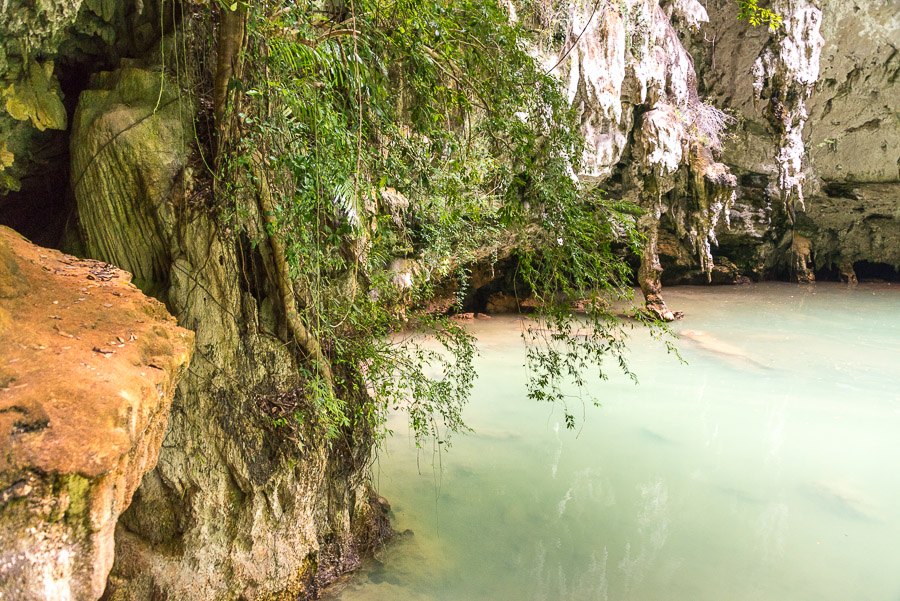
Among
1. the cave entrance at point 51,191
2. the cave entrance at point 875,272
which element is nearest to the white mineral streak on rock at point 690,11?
the cave entrance at point 51,191

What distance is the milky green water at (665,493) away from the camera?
11.4 feet

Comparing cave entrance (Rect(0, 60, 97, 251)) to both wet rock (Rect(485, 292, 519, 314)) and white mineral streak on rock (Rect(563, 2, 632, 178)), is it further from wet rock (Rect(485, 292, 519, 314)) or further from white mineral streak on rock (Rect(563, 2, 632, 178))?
wet rock (Rect(485, 292, 519, 314))

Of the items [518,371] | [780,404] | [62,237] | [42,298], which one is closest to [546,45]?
[518,371]

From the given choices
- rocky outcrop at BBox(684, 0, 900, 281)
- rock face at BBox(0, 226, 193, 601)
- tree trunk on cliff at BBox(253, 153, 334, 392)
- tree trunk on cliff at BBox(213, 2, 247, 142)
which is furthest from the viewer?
rocky outcrop at BBox(684, 0, 900, 281)

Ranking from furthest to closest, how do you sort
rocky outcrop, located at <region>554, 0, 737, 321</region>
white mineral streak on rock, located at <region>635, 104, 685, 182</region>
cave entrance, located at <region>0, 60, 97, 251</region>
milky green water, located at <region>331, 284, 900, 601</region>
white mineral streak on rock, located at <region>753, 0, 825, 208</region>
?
white mineral streak on rock, located at <region>753, 0, 825, 208</region> < white mineral streak on rock, located at <region>635, 104, 685, 182</region> < rocky outcrop, located at <region>554, 0, 737, 321</region> < milky green water, located at <region>331, 284, 900, 601</region> < cave entrance, located at <region>0, 60, 97, 251</region>

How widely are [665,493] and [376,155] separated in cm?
362

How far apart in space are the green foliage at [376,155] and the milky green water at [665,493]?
3.39ft

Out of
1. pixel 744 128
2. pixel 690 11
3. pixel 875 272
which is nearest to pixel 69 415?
pixel 690 11

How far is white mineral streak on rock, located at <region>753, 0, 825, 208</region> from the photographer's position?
8.97 metres

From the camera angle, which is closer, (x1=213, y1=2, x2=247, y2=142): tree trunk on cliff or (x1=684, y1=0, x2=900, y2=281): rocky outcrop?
(x1=213, y1=2, x2=247, y2=142): tree trunk on cliff

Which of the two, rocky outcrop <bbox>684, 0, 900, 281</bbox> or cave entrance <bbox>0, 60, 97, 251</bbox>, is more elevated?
rocky outcrop <bbox>684, 0, 900, 281</bbox>

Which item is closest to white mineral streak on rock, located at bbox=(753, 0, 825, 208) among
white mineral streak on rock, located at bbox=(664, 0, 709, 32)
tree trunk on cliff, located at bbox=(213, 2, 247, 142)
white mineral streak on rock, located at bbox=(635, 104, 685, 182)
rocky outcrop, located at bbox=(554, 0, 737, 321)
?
rocky outcrop, located at bbox=(554, 0, 737, 321)

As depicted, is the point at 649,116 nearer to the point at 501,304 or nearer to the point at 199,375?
the point at 501,304

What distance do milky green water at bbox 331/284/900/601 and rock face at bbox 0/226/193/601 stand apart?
2.08 metres
